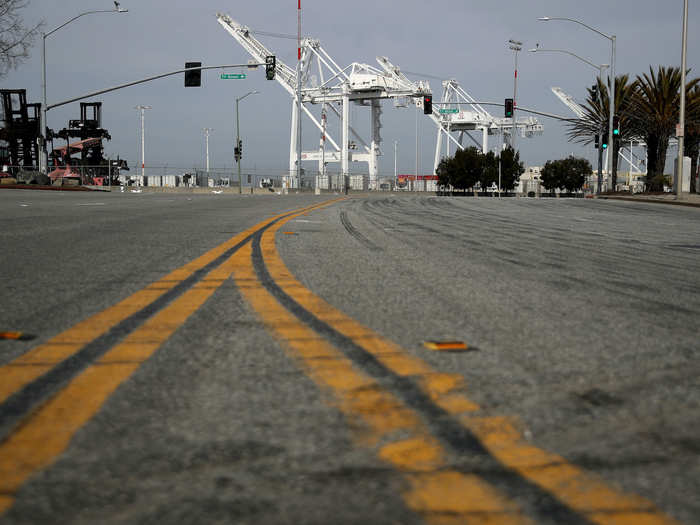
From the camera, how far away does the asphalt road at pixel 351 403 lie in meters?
1.29

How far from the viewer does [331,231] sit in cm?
839

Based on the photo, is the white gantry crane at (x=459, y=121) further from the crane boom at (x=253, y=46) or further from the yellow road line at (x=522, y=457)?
the yellow road line at (x=522, y=457)

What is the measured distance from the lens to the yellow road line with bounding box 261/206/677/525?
125cm

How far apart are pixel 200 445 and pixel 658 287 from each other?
11.6ft

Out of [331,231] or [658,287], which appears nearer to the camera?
[658,287]

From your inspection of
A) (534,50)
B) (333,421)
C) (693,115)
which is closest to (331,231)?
(333,421)

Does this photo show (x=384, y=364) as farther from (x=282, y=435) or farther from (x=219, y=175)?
(x=219, y=175)

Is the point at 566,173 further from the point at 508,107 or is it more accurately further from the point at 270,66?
the point at 270,66

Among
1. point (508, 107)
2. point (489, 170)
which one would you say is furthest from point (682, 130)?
point (489, 170)

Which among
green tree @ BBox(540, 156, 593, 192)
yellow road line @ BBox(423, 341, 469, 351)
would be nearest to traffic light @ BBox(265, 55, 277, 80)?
yellow road line @ BBox(423, 341, 469, 351)

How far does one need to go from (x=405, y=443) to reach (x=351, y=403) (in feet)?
1.05

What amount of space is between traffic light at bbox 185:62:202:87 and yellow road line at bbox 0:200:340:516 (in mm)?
33695

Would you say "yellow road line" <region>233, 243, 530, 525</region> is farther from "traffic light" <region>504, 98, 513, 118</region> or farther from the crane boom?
the crane boom

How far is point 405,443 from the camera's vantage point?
1541 millimetres
